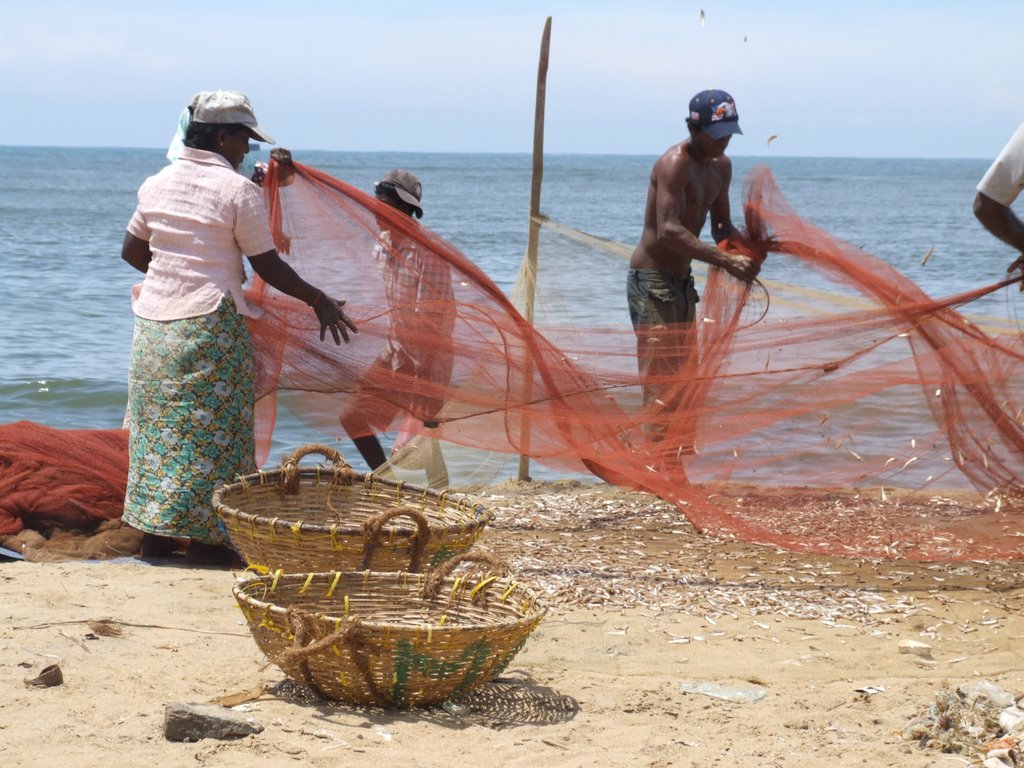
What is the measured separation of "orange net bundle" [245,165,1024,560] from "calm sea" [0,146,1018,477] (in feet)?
1.58

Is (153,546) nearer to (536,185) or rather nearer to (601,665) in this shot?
(601,665)

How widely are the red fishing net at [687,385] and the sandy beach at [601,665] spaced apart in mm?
338

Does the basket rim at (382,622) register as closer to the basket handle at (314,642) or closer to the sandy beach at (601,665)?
the basket handle at (314,642)

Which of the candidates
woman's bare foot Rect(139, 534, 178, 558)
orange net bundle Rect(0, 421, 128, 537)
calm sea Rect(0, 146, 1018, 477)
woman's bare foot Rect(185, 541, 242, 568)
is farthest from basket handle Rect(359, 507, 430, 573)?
calm sea Rect(0, 146, 1018, 477)

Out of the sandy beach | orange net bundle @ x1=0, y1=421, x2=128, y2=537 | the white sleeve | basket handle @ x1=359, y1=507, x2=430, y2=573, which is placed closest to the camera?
the sandy beach

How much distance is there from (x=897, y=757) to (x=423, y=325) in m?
2.79

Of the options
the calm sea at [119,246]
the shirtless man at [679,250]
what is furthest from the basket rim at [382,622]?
the calm sea at [119,246]

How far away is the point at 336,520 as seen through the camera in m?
4.85

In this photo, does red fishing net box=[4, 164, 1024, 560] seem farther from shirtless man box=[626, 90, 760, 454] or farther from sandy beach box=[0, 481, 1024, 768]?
sandy beach box=[0, 481, 1024, 768]

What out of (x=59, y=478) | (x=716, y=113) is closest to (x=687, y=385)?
(x=716, y=113)

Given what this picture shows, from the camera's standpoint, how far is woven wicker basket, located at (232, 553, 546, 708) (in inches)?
127

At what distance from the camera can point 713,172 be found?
601 cm

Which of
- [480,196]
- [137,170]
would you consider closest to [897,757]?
[480,196]

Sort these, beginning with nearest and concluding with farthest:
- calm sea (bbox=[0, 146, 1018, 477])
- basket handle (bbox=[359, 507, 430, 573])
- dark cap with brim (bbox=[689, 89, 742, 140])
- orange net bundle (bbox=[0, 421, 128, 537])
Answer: basket handle (bbox=[359, 507, 430, 573]), orange net bundle (bbox=[0, 421, 128, 537]), dark cap with brim (bbox=[689, 89, 742, 140]), calm sea (bbox=[0, 146, 1018, 477])
